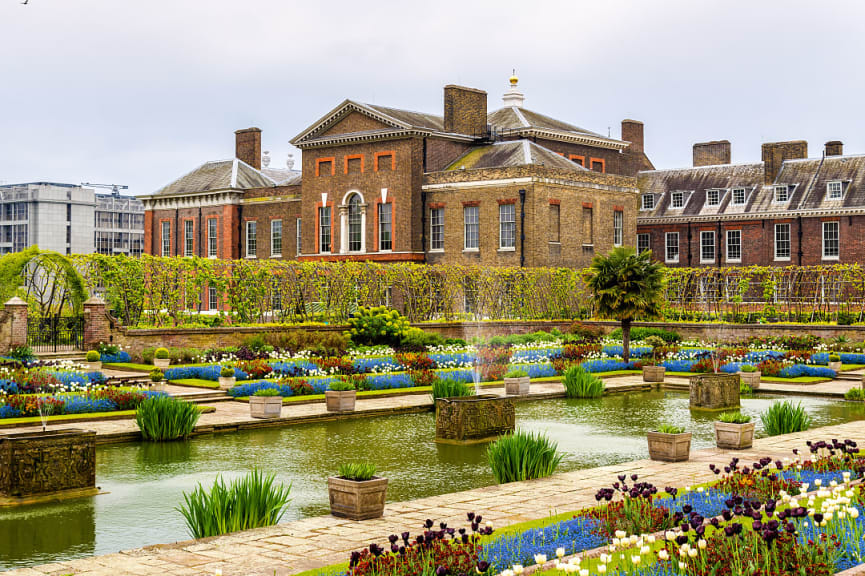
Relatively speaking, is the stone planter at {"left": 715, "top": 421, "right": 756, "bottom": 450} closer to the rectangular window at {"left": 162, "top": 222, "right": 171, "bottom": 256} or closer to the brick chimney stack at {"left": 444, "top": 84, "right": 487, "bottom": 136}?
the brick chimney stack at {"left": 444, "top": 84, "right": 487, "bottom": 136}

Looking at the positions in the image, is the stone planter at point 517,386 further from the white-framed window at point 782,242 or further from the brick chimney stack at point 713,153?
the brick chimney stack at point 713,153

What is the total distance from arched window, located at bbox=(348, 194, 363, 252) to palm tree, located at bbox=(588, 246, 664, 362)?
72.2 feet

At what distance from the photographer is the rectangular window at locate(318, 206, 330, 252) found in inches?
2073

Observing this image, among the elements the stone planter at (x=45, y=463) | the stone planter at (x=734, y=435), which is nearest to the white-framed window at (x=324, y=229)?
the stone planter at (x=734, y=435)

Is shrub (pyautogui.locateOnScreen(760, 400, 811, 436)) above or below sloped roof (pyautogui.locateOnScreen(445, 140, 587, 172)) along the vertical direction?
below

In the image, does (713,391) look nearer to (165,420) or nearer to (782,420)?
(782,420)

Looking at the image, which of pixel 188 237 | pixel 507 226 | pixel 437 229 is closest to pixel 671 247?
pixel 507 226

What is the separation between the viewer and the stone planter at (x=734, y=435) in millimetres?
14078

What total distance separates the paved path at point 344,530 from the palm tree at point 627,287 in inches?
669

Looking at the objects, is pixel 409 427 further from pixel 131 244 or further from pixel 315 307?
pixel 131 244

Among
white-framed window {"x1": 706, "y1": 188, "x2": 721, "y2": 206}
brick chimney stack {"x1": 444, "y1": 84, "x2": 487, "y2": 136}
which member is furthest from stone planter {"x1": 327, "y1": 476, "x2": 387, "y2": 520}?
white-framed window {"x1": 706, "y1": 188, "x2": 721, "y2": 206}

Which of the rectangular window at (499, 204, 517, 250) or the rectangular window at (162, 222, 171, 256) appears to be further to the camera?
the rectangular window at (162, 222, 171, 256)

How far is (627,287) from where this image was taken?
100 ft

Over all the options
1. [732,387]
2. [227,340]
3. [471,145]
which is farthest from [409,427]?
[471,145]
